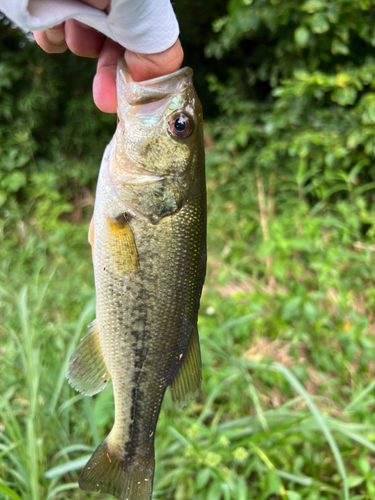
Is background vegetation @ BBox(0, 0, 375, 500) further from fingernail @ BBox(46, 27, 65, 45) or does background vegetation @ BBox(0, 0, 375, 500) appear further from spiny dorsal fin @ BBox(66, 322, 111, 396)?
fingernail @ BBox(46, 27, 65, 45)

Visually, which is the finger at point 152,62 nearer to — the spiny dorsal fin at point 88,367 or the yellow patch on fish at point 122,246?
the yellow patch on fish at point 122,246

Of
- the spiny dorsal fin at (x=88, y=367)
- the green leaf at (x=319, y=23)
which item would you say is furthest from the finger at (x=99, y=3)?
the green leaf at (x=319, y=23)

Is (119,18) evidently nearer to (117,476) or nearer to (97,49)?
(97,49)

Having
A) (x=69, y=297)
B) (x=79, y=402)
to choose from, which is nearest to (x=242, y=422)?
(x=79, y=402)

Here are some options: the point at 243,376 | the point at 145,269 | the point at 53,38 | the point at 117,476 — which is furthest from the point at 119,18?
the point at 243,376

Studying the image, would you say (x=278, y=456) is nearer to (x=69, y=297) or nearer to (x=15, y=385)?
(x=15, y=385)
